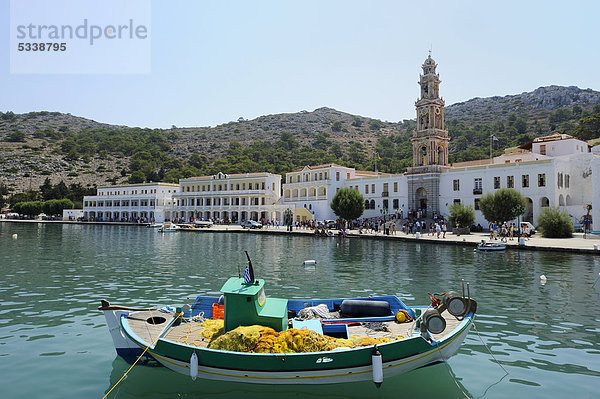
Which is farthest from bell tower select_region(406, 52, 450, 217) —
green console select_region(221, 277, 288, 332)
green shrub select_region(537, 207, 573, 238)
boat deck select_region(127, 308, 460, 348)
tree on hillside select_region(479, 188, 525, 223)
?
green console select_region(221, 277, 288, 332)

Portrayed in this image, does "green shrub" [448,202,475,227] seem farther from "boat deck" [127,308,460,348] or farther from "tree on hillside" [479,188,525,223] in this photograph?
"boat deck" [127,308,460,348]

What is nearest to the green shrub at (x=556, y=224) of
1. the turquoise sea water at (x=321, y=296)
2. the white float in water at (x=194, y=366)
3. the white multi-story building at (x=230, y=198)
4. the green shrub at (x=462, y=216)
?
the green shrub at (x=462, y=216)

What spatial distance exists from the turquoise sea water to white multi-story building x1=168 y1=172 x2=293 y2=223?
43998mm

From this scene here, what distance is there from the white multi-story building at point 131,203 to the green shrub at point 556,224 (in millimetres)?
71618

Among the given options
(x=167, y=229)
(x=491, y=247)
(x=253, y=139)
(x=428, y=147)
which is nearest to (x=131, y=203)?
(x=167, y=229)

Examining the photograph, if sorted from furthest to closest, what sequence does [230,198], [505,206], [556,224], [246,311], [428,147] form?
[230,198]
[428,147]
[505,206]
[556,224]
[246,311]

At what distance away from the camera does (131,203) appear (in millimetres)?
90125

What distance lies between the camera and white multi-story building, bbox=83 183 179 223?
86.4 m

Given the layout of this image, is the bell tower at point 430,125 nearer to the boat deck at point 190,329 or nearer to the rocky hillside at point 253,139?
the rocky hillside at point 253,139

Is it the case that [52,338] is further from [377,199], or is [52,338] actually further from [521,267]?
[377,199]

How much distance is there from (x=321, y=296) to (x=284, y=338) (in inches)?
309

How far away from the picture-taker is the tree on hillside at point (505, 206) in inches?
1530

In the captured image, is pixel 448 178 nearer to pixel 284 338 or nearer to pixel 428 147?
pixel 428 147

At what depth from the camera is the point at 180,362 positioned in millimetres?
7926
